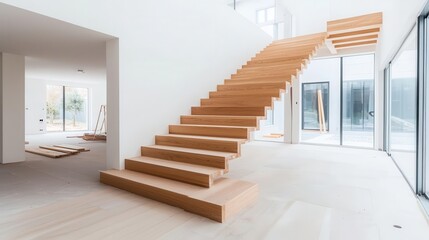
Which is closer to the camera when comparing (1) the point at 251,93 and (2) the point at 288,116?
(1) the point at 251,93

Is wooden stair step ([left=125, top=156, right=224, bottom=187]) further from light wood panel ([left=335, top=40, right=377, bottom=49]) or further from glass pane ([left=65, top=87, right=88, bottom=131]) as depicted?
glass pane ([left=65, top=87, right=88, bottom=131])

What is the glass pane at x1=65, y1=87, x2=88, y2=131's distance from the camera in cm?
1135

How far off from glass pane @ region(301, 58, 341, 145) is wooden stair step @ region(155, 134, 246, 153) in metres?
5.22

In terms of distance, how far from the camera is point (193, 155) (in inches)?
125

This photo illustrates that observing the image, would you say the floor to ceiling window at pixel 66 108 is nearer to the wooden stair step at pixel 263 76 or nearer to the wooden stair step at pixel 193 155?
the wooden stair step at pixel 263 76

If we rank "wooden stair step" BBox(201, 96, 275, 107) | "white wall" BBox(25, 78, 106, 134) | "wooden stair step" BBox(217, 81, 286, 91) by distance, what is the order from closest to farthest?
"wooden stair step" BBox(201, 96, 275, 107)
"wooden stair step" BBox(217, 81, 286, 91)
"white wall" BBox(25, 78, 106, 134)

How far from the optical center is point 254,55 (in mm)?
6793

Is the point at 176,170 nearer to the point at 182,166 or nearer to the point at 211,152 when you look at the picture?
the point at 182,166

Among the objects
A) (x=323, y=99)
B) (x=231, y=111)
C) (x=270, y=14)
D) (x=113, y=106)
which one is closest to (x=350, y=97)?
(x=323, y=99)

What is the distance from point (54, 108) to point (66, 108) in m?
0.48

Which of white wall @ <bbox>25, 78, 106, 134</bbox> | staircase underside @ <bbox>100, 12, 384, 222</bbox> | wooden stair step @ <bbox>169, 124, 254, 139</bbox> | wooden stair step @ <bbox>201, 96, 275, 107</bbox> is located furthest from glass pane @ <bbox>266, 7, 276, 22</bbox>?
white wall @ <bbox>25, 78, 106, 134</bbox>

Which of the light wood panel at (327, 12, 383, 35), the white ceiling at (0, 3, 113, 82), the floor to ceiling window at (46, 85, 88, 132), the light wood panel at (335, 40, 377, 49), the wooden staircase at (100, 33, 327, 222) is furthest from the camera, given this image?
the floor to ceiling window at (46, 85, 88, 132)

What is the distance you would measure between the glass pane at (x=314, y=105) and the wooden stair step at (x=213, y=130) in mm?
6288

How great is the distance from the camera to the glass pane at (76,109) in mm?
11352
